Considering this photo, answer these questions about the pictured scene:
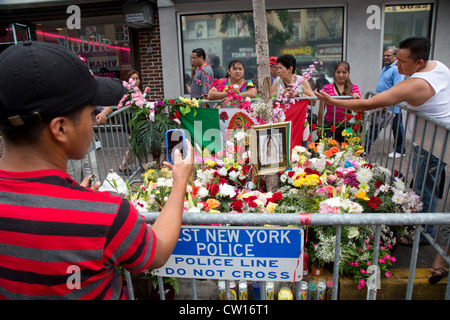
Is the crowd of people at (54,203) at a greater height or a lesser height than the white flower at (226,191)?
greater

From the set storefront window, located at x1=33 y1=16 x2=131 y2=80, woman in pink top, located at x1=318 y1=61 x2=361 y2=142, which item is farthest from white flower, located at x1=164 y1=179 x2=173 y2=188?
storefront window, located at x1=33 y1=16 x2=131 y2=80

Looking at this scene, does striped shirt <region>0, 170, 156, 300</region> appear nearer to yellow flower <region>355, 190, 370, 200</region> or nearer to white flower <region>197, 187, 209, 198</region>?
white flower <region>197, 187, 209, 198</region>

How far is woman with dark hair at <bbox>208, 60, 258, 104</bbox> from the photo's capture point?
5059 mm

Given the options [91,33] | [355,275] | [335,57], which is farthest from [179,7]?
[355,275]

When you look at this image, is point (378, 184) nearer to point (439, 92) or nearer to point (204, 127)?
point (439, 92)

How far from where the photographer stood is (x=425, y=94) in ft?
9.55

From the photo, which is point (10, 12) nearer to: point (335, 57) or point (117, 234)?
point (335, 57)

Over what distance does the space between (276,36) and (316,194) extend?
5506mm

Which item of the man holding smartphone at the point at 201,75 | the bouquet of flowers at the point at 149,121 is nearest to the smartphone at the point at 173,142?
the bouquet of flowers at the point at 149,121

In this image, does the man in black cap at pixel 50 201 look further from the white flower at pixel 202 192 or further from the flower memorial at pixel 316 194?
the white flower at pixel 202 192

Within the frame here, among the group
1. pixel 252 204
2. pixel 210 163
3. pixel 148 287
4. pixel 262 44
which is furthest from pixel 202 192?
pixel 262 44

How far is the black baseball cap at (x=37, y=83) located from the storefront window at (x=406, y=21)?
7856mm

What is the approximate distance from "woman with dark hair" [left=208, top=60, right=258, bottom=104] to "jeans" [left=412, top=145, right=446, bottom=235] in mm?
2589

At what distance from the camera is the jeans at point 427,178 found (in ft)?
9.95
